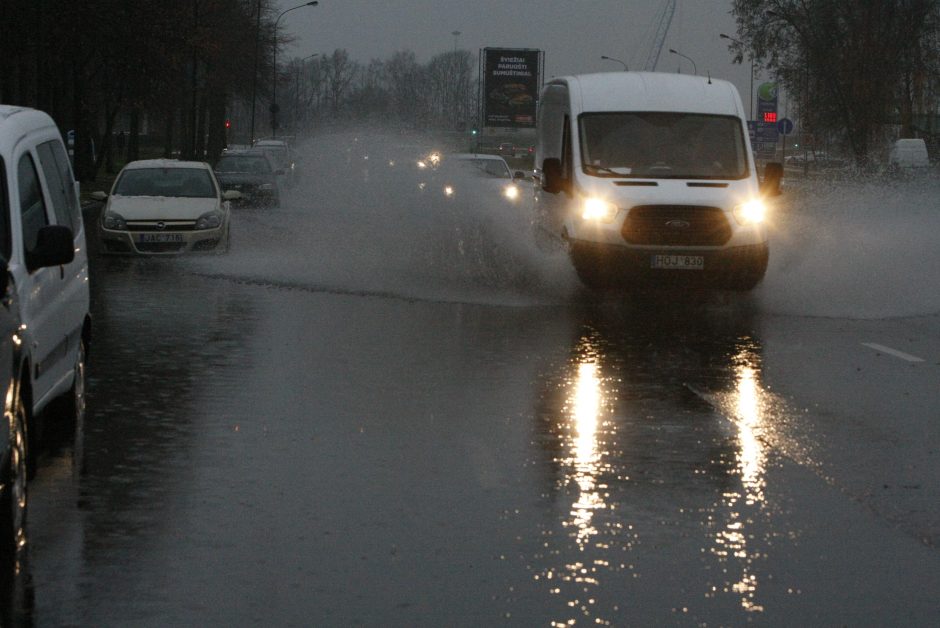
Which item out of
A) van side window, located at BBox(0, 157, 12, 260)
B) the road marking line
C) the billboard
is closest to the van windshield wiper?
the road marking line

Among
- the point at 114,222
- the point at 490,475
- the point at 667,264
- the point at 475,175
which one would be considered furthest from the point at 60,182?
the point at 475,175

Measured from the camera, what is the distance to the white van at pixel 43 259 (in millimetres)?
7906

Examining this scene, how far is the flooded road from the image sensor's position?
592cm

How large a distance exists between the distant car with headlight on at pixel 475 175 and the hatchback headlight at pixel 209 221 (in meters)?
9.56

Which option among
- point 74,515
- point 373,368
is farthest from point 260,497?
point 373,368

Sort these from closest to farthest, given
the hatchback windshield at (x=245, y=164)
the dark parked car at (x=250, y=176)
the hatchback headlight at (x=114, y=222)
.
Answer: the hatchback headlight at (x=114, y=222) → the dark parked car at (x=250, y=176) → the hatchback windshield at (x=245, y=164)

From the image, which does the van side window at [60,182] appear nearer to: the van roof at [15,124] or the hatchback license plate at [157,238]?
the van roof at [15,124]

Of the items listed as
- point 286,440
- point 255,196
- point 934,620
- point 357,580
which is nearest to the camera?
point 934,620

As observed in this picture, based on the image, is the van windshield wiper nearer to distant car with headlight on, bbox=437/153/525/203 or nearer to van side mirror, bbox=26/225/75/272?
van side mirror, bbox=26/225/75/272

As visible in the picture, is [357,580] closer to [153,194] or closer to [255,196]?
[153,194]

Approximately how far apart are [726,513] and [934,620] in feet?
5.91

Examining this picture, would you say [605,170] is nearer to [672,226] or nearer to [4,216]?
[672,226]

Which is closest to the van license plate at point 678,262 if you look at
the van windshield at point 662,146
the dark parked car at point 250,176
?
the van windshield at point 662,146

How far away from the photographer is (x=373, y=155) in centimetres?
7125
